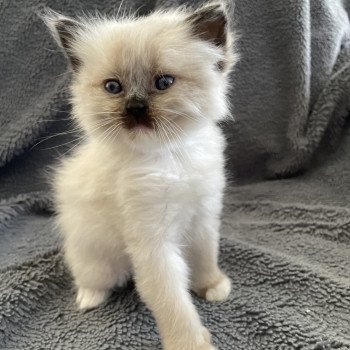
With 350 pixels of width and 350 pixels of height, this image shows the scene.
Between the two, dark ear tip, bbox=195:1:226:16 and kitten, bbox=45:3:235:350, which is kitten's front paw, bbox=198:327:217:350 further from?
dark ear tip, bbox=195:1:226:16

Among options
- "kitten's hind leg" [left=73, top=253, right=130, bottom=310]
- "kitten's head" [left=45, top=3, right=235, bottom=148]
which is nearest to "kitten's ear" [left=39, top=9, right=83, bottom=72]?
"kitten's head" [left=45, top=3, right=235, bottom=148]

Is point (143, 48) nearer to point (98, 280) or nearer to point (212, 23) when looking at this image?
point (212, 23)

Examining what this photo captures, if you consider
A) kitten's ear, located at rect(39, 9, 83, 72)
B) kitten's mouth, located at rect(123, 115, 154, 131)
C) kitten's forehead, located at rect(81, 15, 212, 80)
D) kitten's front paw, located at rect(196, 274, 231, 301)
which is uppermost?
kitten's ear, located at rect(39, 9, 83, 72)

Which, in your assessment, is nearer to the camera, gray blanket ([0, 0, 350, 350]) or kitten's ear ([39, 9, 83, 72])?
kitten's ear ([39, 9, 83, 72])

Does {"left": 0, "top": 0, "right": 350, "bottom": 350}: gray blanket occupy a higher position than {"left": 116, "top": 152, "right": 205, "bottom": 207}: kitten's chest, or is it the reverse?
{"left": 116, "top": 152, "right": 205, "bottom": 207}: kitten's chest

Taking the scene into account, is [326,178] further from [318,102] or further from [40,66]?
[40,66]
